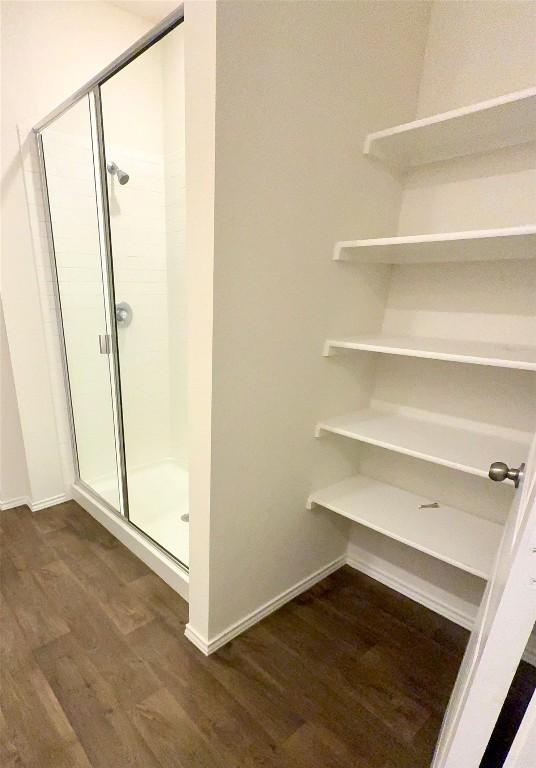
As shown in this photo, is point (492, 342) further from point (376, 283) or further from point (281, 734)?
point (281, 734)

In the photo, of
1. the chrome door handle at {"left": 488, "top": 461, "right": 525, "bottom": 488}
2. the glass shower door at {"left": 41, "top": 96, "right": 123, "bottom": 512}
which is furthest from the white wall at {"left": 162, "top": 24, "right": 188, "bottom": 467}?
the chrome door handle at {"left": 488, "top": 461, "right": 525, "bottom": 488}

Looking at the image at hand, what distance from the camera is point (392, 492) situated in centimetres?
168

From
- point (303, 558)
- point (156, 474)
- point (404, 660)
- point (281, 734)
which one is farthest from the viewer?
point (156, 474)

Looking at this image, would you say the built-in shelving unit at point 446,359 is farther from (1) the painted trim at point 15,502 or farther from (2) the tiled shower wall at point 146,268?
(1) the painted trim at point 15,502

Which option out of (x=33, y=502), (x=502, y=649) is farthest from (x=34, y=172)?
(x=502, y=649)

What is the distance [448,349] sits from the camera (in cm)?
128

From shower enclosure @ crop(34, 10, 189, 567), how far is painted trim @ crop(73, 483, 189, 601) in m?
0.03

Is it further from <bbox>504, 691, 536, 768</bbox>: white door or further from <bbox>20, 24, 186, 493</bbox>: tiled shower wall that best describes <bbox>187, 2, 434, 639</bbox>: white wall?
<bbox>20, 24, 186, 493</bbox>: tiled shower wall

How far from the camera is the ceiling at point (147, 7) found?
193 cm

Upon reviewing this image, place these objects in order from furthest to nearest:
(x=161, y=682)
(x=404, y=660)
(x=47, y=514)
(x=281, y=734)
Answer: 1. (x=47, y=514)
2. (x=404, y=660)
3. (x=161, y=682)
4. (x=281, y=734)

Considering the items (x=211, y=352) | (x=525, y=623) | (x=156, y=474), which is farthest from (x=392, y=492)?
(x=156, y=474)

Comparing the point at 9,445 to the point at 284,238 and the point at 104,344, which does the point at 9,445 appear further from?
the point at 284,238

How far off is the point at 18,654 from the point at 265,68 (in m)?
2.04

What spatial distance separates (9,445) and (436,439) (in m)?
2.18
